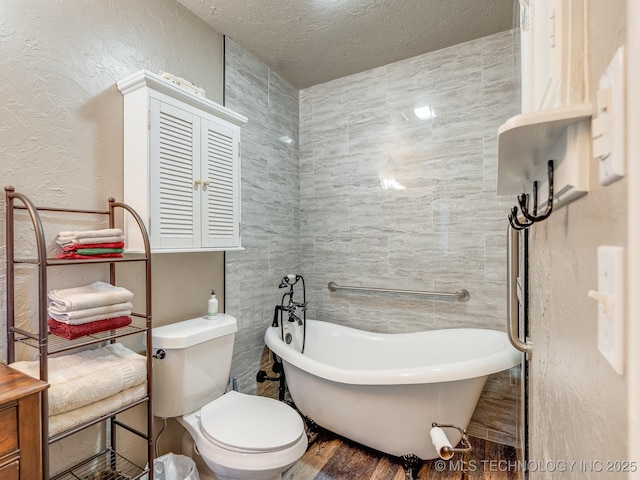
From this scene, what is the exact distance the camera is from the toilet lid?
142 centimetres

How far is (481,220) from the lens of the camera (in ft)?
7.43

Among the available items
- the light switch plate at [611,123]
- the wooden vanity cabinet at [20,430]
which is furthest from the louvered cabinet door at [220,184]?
the light switch plate at [611,123]

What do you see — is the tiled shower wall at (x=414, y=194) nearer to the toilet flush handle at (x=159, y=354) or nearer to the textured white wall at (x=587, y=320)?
the toilet flush handle at (x=159, y=354)

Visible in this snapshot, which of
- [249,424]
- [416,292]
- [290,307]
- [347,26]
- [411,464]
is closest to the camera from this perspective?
[249,424]

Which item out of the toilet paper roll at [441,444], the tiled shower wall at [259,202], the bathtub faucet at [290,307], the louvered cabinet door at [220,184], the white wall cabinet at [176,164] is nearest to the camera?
the toilet paper roll at [441,444]

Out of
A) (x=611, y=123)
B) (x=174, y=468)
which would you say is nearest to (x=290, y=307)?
(x=174, y=468)

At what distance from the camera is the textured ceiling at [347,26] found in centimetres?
192

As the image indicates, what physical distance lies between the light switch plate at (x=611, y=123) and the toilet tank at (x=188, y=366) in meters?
1.64

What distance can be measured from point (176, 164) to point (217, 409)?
48.5 inches

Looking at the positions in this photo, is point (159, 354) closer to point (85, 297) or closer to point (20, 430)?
point (85, 297)

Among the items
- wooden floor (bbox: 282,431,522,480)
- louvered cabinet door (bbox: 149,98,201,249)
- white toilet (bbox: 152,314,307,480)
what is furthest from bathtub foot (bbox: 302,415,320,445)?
louvered cabinet door (bbox: 149,98,201,249)

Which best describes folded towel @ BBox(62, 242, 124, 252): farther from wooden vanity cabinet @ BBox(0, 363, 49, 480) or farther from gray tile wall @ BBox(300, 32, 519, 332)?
gray tile wall @ BBox(300, 32, 519, 332)

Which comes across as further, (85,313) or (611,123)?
(85,313)

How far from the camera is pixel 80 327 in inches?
47.3
